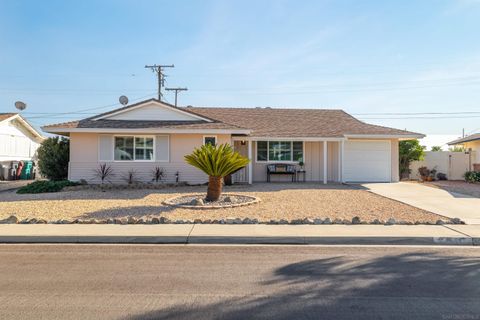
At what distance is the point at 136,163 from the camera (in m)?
17.9

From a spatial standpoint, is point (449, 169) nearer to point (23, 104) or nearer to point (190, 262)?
point (190, 262)

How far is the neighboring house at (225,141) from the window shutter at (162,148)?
0.16 ft

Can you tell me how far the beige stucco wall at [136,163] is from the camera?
1772cm

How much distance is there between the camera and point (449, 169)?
2395cm

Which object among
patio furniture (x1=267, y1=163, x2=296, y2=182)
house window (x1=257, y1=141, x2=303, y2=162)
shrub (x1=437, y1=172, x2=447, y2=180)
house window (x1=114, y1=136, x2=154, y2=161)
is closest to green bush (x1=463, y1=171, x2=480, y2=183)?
shrub (x1=437, y1=172, x2=447, y2=180)

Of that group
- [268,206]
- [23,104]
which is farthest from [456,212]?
[23,104]

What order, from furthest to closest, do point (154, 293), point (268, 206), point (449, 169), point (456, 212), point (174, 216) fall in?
point (449, 169)
point (268, 206)
point (456, 212)
point (174, 216)
point (154, 293)

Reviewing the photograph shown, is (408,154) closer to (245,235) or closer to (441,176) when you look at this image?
(441,176)

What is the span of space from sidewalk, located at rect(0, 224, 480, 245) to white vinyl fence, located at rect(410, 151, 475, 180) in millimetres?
16639

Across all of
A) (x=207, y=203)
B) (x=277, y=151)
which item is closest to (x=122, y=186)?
(x=207, y=203)

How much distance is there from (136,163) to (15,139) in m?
15.3

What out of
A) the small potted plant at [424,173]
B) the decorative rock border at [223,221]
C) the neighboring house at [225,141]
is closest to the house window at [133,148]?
the neighboring house at [225,141]

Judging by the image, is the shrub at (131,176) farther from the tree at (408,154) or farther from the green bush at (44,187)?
the tree at (408,154)

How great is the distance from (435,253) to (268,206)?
18.2ft
